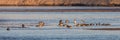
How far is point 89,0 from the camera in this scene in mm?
108000

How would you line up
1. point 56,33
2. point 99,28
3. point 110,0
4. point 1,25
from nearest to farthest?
1. point 56,33
2. point 99,28
3. point 1,25
4. point 110,0

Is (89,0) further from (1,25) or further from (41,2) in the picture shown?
(1,25)

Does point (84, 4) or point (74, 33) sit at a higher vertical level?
point (74, 33)

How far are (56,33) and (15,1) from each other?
210 feet

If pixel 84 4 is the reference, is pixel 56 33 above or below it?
above

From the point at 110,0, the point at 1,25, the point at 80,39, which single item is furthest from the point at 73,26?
the point at 110,0

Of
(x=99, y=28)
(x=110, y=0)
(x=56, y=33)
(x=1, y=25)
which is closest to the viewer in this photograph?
(x=56, y=33)

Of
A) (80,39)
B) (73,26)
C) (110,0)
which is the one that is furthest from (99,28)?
(110,0)

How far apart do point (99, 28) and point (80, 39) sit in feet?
23.5

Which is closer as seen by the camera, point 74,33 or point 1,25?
point 74,33

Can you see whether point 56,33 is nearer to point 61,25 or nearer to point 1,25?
point 61,25

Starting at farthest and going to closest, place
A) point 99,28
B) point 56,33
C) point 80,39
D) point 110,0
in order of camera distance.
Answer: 1. point 110,0
2. point 99,28
3. point 56,33
4. point 80,39

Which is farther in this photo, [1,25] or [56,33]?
[1,25]

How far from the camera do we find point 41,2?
10650cm
